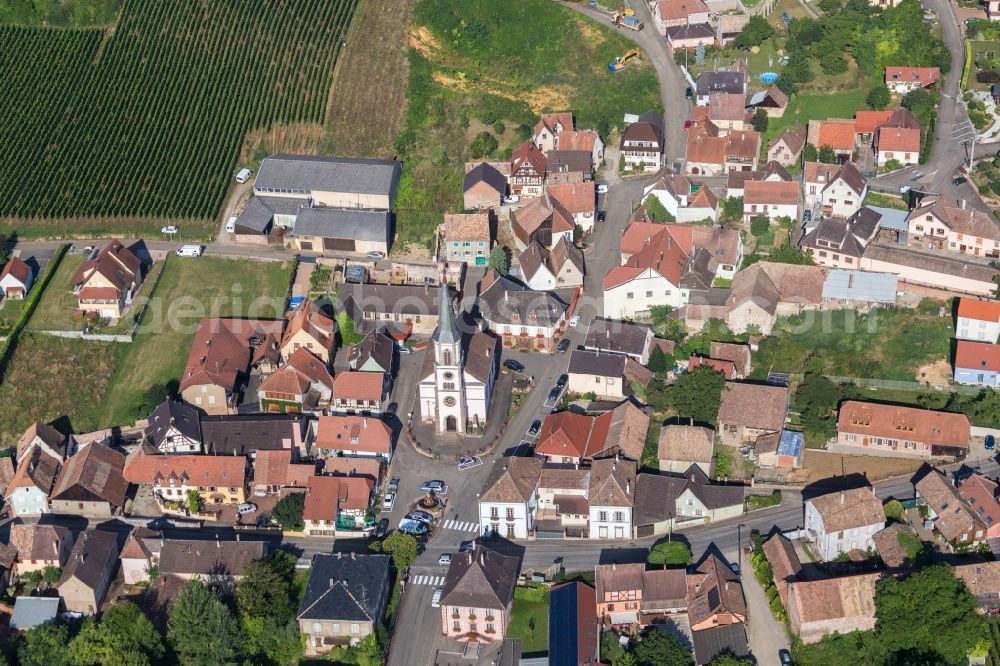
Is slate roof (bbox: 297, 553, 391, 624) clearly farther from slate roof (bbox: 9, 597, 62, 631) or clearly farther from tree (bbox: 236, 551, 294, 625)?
slate roof (bbox: 9, 597, 62, 631)

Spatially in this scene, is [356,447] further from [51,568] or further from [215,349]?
[51,568]

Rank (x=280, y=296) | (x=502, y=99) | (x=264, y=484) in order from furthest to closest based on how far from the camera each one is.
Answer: (x=502, y=99)
(x=280, y=296)
(x=264, y=484)

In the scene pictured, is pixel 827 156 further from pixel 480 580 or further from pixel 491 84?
pixel 480 580

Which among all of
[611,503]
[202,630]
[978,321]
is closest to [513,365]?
[611,503]

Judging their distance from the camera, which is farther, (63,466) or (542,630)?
(63,466)

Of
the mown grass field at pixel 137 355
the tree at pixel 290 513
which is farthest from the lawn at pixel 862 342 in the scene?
the mown grass field at pixel 137 355

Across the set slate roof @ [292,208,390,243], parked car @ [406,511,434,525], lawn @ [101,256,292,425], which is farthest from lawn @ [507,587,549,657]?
slate roof @ [292,208,390,243]

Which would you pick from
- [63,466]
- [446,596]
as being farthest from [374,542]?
[63,466]
